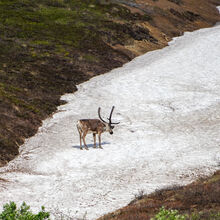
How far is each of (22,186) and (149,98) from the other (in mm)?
24500

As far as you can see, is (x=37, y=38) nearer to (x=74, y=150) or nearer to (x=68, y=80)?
(x=68, y=80)

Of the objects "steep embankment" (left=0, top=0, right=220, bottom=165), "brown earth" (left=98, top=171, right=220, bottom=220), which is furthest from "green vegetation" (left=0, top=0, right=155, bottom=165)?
"brown earth" (left=98, top=171, right=220, bottom=220)

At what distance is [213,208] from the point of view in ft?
45.3

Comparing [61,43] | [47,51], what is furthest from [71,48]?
[47,51]

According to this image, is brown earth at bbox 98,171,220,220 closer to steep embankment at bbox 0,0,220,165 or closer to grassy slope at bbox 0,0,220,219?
grassy slope at bbox 0,0,220,219

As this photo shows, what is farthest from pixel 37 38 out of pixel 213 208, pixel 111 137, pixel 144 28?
pixel 213 208

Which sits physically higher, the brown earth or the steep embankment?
A: the brown earth

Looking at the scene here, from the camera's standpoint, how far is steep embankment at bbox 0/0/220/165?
35844 millimetres

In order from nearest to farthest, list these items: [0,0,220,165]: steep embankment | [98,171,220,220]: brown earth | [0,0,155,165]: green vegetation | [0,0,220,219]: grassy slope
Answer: [98,171,220,220]: brown earth
[0,0,220,219]: grassy slope
[0,0,155,165]: green vegetation
[0,0,220,165]: steep embankment

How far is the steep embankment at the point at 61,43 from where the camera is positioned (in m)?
35.8

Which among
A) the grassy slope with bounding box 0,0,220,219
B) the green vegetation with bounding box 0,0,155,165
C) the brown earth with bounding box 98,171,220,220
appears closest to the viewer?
the brown earth with bounding box 98,171,220,220

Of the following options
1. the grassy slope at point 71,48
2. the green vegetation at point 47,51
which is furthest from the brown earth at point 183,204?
the green vegetation at point 47,51

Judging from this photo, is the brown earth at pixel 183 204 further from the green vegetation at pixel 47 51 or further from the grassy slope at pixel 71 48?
the green vegetation at pixel 47 51

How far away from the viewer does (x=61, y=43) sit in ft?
198
